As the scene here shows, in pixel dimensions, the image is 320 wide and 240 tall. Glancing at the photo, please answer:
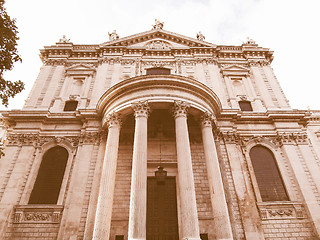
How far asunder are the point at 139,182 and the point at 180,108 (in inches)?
203

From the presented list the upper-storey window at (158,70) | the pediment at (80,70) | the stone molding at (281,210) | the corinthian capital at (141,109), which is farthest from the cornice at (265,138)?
the pediment at (80,70)

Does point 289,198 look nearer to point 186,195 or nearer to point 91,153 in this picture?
point 186,195

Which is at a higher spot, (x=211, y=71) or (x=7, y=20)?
(x=211, y=71)

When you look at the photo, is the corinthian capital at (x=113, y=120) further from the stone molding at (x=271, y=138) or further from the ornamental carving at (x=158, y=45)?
the ornamental carving at (x=158, y=45)

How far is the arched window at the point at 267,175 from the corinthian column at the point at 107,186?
9311 mm

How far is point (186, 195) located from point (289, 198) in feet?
24.5

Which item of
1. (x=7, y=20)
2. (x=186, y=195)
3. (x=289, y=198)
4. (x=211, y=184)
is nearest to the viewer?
(x=7, y=20)

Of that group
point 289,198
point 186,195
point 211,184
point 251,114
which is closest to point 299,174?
point 289,198

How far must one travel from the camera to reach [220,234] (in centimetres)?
1152

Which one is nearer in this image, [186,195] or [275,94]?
[186,195]

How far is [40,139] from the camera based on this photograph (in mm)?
16719

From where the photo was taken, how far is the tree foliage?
10.7 m

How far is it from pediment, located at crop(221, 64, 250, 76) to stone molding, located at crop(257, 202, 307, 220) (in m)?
11.7

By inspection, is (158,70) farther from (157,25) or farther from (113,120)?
(113,120)
